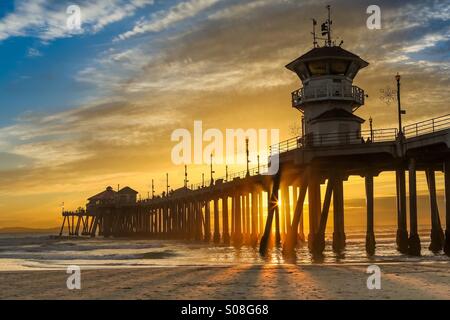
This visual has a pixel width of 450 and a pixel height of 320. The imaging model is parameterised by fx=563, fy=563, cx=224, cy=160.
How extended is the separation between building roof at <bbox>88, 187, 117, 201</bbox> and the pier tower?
91505mm

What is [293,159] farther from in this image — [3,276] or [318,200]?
[3,276]

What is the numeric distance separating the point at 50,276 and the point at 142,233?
313 feet

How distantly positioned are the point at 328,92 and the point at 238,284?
90.8ft

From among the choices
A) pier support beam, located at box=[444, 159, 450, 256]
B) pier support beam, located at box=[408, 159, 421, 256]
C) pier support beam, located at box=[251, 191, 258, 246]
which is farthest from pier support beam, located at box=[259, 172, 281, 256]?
pier support beam, located at box=[251, 191, 258, 246]

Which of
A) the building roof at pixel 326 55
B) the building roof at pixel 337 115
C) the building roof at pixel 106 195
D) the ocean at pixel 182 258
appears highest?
the building roof at pixel 326 55

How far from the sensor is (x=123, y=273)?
61.5 ft

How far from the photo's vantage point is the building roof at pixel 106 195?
128 metres

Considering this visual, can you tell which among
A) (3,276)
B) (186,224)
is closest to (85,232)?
(186,224)

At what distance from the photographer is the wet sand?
41.2ft

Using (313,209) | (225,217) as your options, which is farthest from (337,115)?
(225,217)

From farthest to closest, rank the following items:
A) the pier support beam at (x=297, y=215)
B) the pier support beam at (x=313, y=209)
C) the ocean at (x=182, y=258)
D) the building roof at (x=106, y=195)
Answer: the building roof at (x=106, y=195), the pier support beam at (x=313, y=209), the pier support beam at (x=297, y=215), the ocean at (x=182, y=258)

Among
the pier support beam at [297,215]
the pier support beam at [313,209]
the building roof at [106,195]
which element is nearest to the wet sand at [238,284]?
the pier support beam at [297,215]

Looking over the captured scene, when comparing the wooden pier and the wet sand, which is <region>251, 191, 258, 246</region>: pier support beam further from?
the wet sand

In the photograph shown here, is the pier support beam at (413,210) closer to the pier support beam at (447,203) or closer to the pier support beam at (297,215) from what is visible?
the pier support beam at (447,203)
